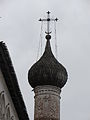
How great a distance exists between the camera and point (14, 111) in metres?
23.0

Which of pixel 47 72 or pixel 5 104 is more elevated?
pixel 47 72

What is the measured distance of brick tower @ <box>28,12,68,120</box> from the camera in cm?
3412

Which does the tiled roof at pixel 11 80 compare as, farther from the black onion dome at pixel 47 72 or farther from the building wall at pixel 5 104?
the black onion dome at pixel 47 72

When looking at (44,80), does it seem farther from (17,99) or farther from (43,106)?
(17,99)

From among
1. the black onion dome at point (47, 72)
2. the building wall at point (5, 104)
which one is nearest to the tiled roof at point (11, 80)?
the building wall at point (5, 104)

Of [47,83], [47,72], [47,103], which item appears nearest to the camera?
[47,103]

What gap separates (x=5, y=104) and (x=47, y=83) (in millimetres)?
14846

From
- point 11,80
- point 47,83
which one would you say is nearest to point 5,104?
point 11,80

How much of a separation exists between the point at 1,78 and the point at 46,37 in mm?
18201

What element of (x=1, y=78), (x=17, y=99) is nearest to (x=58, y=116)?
(x=17, y=99)

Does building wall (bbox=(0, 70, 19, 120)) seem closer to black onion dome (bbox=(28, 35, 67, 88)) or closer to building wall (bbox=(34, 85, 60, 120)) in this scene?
building wall (bbox=(34, 85, 60, 120))

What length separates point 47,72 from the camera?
118 feet

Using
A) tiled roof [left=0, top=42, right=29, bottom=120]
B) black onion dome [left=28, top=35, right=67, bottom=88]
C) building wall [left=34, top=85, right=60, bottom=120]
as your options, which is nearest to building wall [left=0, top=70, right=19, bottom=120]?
tiled roof [left=0, top=42, right=29, bottom=120]

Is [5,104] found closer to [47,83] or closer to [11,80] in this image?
[11,80]
